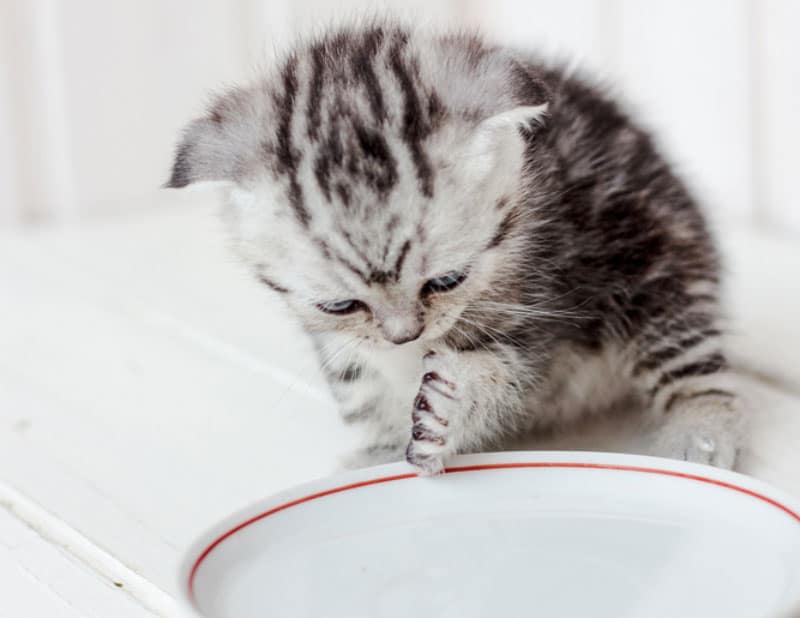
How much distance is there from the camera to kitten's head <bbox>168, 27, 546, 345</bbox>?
0.98 m

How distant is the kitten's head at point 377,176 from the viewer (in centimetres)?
98

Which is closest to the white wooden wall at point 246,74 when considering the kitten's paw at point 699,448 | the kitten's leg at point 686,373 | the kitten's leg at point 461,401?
the kitten's leg at point 686,373

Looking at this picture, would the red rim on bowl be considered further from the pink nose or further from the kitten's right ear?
the kitten's right ear

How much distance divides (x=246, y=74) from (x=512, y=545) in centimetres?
118

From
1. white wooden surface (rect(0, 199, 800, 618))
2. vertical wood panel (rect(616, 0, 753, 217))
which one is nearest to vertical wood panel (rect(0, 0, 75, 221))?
white wooden surface (rect(0, 199, 800, 618))

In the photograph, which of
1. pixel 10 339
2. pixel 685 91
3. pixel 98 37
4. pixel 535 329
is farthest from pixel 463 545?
pixel 98 37

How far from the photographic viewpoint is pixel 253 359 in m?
1.53

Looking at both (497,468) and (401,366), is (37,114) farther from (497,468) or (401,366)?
(497,468)

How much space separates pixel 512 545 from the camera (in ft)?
3.23

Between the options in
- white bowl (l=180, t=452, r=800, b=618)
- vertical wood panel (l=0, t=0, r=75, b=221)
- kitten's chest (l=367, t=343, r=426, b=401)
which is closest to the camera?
white bowl (l=180, t=452, r=800, b=618)

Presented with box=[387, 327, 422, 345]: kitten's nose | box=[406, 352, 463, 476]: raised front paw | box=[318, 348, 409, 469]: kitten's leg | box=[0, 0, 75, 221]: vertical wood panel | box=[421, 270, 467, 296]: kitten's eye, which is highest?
box=[421, 270, 467, 296]: kitten's eye

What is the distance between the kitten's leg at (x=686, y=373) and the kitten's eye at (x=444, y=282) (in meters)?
0.31

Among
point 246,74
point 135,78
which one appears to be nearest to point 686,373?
point 246,74

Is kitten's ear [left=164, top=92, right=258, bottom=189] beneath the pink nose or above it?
above
